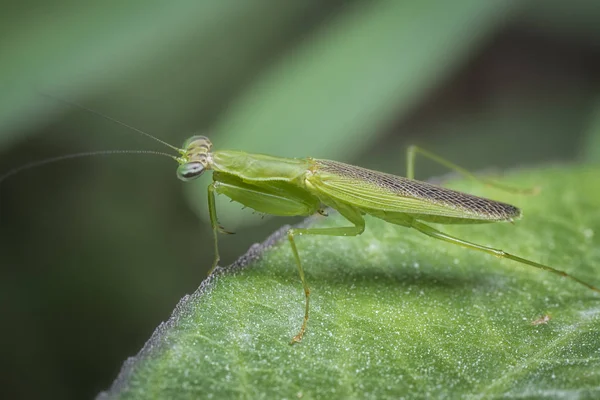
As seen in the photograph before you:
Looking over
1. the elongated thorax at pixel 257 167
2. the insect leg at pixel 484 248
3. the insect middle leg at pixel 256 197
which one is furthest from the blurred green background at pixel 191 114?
the insect leg at pixel 484 248

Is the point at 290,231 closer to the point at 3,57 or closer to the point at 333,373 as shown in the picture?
the point at 333,373

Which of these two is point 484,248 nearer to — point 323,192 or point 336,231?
point 336,231

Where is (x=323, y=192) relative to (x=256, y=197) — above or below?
above

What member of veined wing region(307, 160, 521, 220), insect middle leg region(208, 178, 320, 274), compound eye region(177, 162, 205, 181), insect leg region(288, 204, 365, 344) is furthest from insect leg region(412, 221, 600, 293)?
compound eye region(177, 162, 205, 181)

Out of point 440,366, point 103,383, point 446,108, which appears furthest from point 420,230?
point 446,108

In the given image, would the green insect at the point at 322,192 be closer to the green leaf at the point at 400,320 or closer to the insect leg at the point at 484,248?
the insect leg at the point at 484,248

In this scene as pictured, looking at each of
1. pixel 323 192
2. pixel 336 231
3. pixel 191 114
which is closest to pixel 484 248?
pixel 336 231
